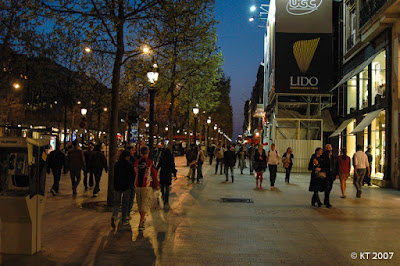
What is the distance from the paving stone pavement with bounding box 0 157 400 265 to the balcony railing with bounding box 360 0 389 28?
9.54 meters

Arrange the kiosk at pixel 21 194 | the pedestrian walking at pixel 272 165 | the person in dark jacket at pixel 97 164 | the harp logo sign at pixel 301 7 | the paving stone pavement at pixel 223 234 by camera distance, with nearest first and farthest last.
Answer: the kiosk at pixel 21 194 → the paving stone pavement at pixel 223 234 → the person in dark jacket at pixel 97 164 → the pedestrian walking at pixel 272 165 → the harp logo sign at pixel 301 7

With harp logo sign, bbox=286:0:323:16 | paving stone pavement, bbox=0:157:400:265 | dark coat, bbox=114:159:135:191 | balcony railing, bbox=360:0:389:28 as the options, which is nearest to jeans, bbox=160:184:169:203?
paving stone pavement, bbox=0:157:400:265

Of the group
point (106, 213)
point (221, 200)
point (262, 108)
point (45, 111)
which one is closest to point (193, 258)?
point (106, 213)

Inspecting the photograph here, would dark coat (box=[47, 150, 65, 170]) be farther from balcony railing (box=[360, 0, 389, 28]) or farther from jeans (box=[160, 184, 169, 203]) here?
balcony railing (box=[360, 0, 389, 28])

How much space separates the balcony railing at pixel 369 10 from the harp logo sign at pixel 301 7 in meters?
7.72

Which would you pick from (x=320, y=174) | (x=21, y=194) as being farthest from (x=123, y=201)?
(x=320, y=174)

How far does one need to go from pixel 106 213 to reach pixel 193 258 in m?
4.22

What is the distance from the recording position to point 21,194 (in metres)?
6.14

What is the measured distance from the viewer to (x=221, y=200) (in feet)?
41.8

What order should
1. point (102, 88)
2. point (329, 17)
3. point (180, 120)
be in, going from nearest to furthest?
point (329, 17) → point (102, 88) → point (180, 120)

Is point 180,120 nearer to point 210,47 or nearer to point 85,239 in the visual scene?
point 210,47

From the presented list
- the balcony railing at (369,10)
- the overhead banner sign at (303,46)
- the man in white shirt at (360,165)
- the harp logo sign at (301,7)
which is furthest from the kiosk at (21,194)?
the harp logo sign at (301,7)

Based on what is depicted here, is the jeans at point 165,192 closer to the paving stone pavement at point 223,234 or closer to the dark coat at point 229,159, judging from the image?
the paving stone pavement at point 223,234

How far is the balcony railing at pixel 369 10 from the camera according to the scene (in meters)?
17.9
